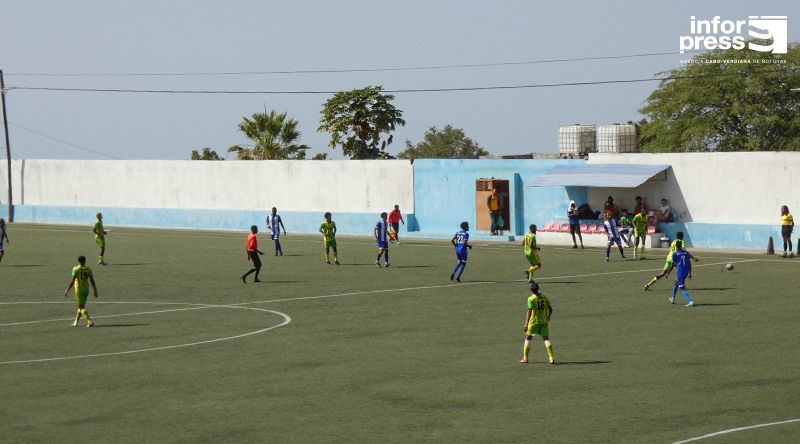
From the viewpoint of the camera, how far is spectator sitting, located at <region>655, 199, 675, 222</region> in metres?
47.2

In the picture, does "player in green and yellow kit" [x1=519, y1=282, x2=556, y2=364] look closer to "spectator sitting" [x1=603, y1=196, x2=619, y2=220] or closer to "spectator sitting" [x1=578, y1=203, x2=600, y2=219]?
"spectator sitting" [x1=603, y1=196, x2=619, y2=220]

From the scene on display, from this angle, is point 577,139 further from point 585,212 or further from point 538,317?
point 538,317

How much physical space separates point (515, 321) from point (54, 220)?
52640mm

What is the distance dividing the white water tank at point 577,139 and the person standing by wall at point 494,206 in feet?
23.2

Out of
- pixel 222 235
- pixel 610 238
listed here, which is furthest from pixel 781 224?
pixel 222 235

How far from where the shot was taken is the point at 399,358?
22219 millimetres

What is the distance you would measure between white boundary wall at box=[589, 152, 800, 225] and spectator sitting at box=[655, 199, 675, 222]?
13.9 inches

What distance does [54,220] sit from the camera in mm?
73938

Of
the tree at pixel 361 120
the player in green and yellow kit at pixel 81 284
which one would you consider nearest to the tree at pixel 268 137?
the tree at pixel 361 120

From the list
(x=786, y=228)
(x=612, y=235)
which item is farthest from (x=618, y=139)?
(x=786, y=228)

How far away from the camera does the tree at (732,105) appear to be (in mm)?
74312

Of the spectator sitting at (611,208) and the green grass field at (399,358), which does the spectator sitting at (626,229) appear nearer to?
the spectator sitting at (611,208)

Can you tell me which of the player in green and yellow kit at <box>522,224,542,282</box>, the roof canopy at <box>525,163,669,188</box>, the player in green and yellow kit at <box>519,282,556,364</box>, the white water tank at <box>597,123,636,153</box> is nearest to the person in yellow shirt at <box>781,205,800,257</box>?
the roof canopy at <box>525,163,669,188</box>

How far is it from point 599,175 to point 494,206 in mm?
5800
